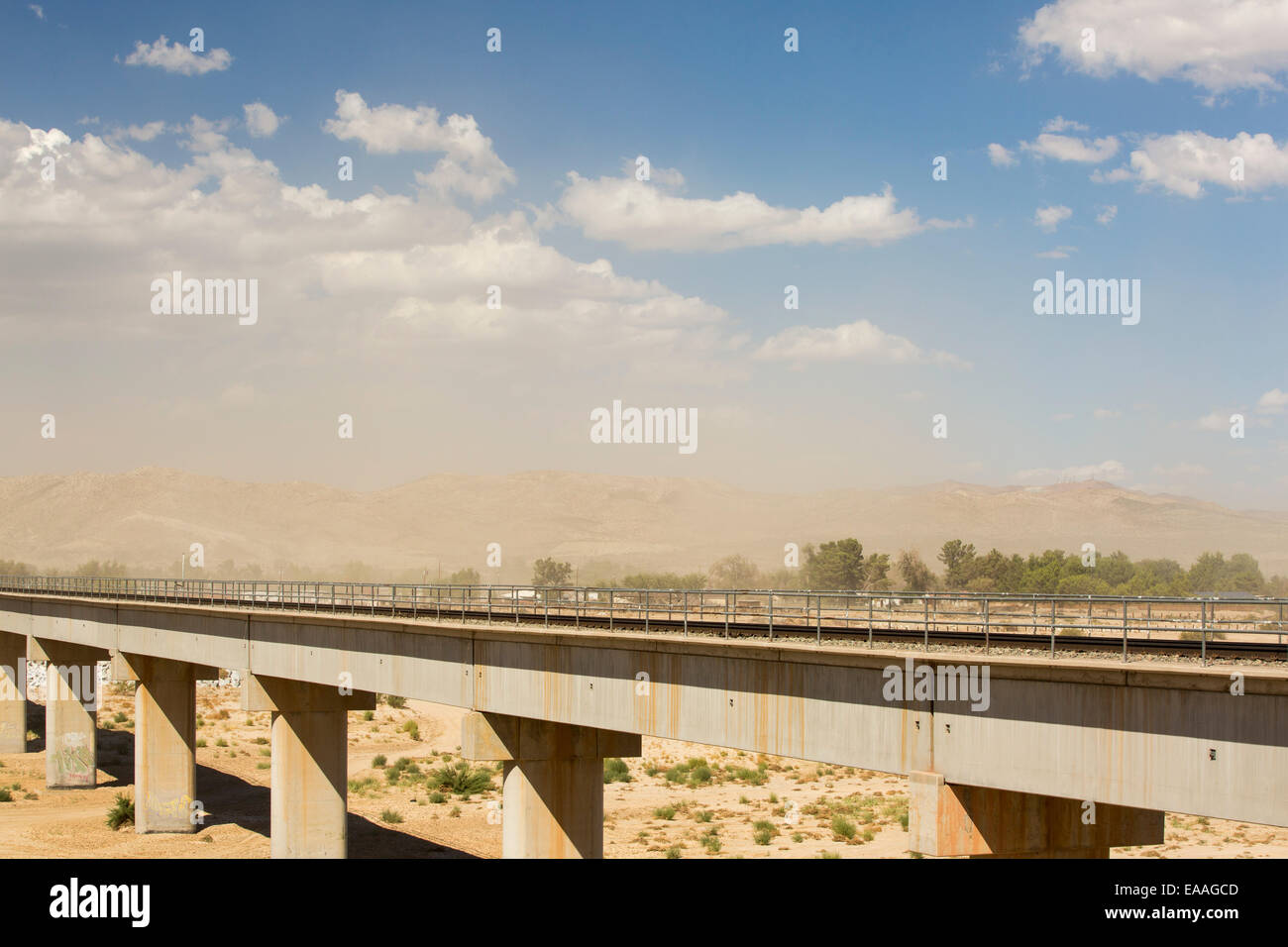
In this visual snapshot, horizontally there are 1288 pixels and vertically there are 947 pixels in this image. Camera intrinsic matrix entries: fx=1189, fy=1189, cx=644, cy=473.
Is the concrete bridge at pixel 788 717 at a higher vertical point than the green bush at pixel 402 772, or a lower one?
higher

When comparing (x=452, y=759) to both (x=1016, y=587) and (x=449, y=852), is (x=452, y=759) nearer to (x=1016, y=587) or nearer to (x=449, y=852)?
(x=449, y=852)

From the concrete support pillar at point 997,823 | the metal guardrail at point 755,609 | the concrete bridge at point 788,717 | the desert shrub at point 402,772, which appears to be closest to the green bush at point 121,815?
the concrete bridge at point 788,717

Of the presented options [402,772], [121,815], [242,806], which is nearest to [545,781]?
[121,815]

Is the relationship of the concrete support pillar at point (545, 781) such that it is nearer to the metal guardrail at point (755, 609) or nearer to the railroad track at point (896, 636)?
the railroad track at point (896, 636)

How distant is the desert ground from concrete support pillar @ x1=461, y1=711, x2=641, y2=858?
13.5 meters

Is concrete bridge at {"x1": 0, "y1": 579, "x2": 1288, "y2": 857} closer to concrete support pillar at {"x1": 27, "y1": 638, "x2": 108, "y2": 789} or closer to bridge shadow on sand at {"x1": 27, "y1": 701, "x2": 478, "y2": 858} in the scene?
bridge shadow on sand at {"x1": 27, "y1": 701, "x2": 478, "y2": 858}

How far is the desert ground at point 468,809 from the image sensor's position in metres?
43.8

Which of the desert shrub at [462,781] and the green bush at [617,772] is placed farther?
the green bush at [617,772]

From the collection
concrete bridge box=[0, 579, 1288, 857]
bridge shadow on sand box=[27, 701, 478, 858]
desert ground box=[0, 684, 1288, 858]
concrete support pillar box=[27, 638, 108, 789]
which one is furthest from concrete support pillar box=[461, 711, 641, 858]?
concrete support pillar box=[27, 638, 108, 789]

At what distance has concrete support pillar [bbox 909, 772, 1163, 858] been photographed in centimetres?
1841

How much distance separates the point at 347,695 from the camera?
3862 centimetres

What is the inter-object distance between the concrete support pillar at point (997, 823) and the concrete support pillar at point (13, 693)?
5821 centimetres

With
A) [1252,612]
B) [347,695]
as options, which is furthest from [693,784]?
[1252,612]

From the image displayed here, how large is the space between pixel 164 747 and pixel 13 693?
23.6m
